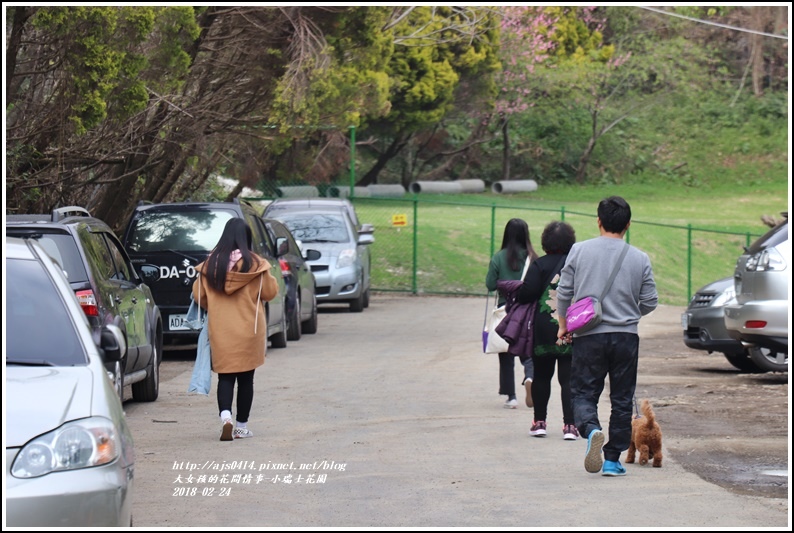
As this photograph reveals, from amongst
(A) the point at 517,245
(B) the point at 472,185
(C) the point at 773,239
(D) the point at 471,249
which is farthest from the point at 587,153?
(A) the point at 517,245

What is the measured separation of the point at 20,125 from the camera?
1490cm

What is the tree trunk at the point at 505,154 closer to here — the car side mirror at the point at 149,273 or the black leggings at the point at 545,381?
the car side mirror at the point at 149,273

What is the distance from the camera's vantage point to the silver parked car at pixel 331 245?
2270 centimetres

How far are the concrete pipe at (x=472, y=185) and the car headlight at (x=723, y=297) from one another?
3337cm

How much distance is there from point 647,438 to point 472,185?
40.0 m

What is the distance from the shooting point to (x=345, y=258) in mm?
22734

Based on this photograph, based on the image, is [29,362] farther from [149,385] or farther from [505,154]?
[505,154]

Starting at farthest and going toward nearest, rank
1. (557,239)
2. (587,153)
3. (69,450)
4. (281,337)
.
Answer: (587,153) → (281,337) → (557,239) → (69,450)

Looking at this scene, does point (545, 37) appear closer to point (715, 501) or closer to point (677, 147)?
point (677, 147)

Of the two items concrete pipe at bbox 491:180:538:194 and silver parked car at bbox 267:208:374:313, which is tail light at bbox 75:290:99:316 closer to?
silver parked car at bbox 267:208:374:313

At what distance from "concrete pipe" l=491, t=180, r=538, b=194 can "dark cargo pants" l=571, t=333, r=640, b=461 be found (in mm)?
40264

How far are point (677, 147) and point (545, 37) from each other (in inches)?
357

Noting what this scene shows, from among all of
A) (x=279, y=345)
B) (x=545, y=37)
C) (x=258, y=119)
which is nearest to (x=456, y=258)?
(x=258, y=119)

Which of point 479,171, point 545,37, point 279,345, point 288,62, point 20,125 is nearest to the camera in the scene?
point 20,125
